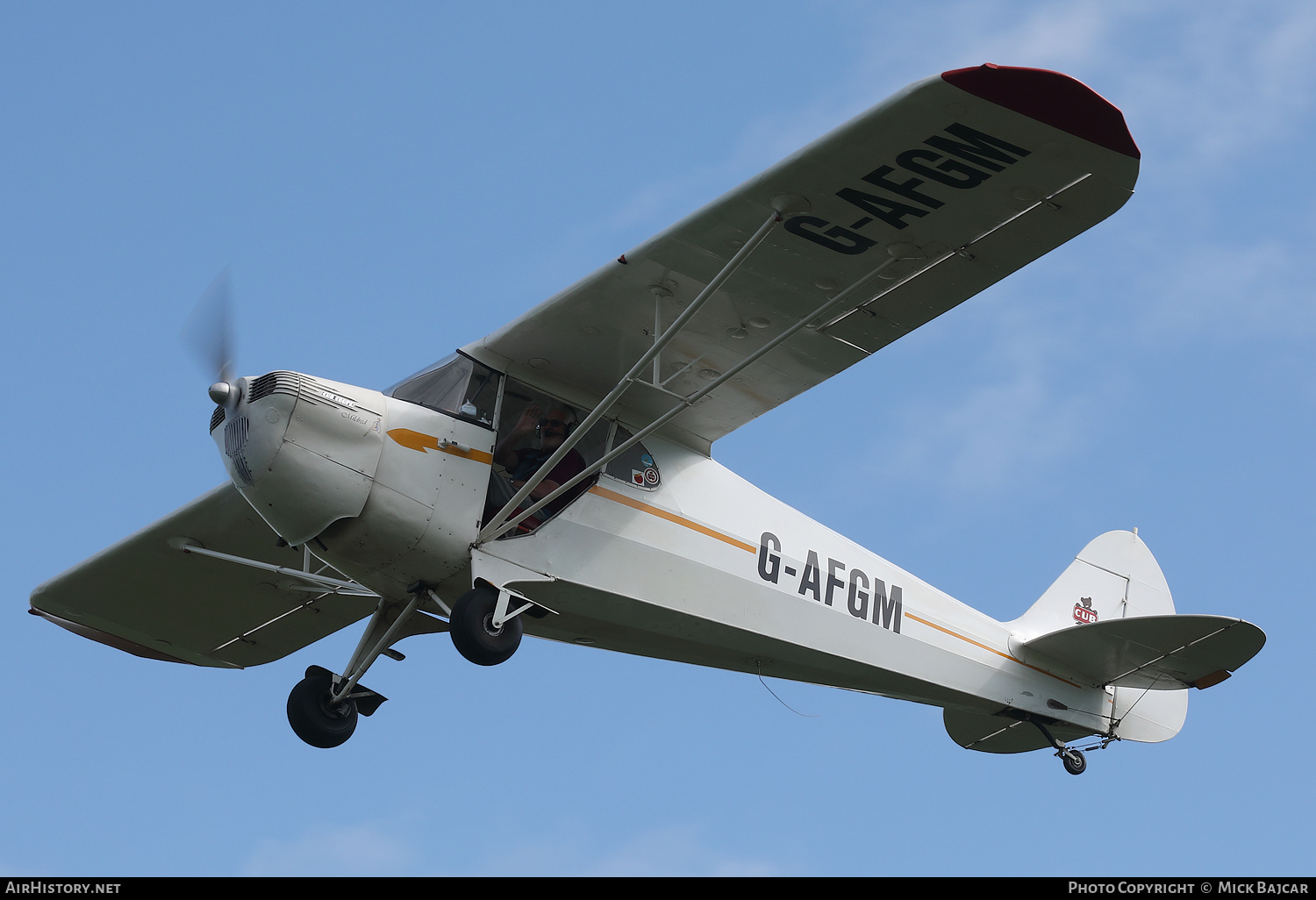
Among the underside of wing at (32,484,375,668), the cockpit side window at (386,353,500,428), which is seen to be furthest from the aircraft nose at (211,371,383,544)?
the underside of wing at (32,484,375,668)

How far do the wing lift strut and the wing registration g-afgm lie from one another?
0.9 inches

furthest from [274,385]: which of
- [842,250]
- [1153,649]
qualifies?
[1153,649]

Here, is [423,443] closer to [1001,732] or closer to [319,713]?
[319,713]

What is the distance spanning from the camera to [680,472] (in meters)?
10.8

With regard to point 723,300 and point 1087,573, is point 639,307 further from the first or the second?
point 1087,573

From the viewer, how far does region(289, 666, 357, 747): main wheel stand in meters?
10.3

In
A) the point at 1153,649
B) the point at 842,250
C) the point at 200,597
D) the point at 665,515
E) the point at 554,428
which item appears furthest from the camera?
the point at 200,597

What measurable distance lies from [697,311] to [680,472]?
1673 mm

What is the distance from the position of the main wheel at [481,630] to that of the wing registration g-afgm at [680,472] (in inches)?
0.7

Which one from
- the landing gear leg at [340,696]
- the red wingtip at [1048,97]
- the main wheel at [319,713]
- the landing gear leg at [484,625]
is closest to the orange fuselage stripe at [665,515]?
the landing gear leg at [484,625]

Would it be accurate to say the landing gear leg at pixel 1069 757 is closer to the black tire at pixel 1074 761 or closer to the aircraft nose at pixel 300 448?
the black tire at pixel 1074 761

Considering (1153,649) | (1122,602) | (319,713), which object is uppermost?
(1122,602)

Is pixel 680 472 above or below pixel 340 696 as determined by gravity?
above
